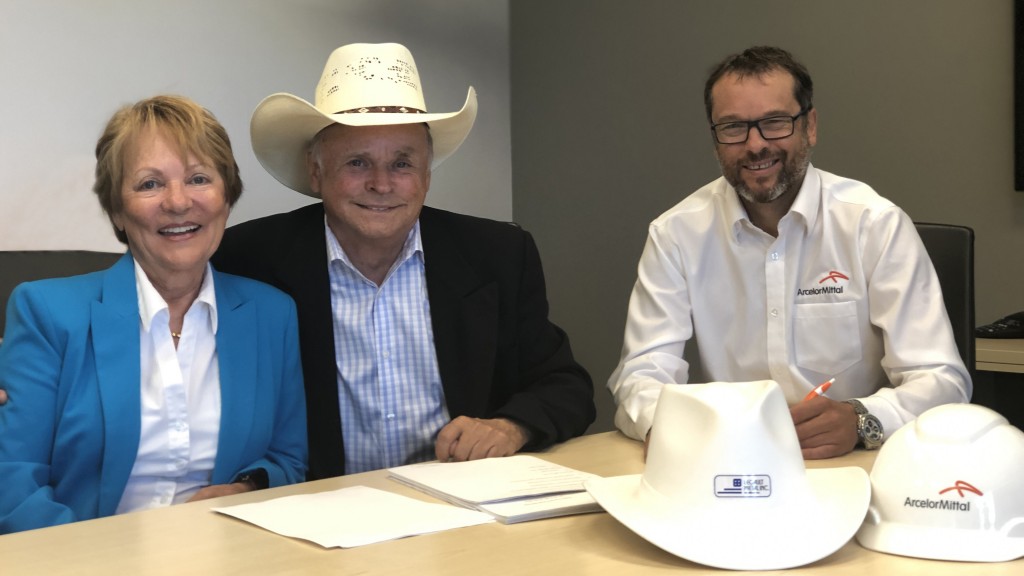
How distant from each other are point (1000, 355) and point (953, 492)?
166cm

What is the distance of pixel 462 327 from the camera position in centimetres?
200

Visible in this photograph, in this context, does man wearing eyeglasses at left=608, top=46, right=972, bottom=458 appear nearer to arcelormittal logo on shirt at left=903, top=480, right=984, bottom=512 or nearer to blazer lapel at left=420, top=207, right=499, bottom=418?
blazer lapel at left=420, top=207, right=499, bottom=418

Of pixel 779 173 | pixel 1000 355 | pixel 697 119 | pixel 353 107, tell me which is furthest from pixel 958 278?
pixel 697 119

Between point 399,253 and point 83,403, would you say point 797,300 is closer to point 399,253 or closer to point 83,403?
point 399,253

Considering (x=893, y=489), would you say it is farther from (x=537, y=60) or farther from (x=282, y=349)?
(x=537, y=60)

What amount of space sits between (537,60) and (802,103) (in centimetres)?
229

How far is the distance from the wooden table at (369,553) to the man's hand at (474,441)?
0.43 metres

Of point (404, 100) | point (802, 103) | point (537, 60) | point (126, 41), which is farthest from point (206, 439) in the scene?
point (537, 60)

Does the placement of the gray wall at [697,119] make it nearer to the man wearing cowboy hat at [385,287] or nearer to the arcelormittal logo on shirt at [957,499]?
the man wearing cowboy hat at [385,287]

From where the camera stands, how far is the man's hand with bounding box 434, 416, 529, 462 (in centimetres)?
161

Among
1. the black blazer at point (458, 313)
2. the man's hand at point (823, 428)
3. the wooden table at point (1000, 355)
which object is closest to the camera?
the man's hand at point (823, 428)

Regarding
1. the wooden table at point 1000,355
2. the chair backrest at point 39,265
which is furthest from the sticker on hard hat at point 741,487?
the wooden table at point 1000,355

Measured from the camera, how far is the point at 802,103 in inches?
84.1

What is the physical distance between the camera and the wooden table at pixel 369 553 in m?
1.00
